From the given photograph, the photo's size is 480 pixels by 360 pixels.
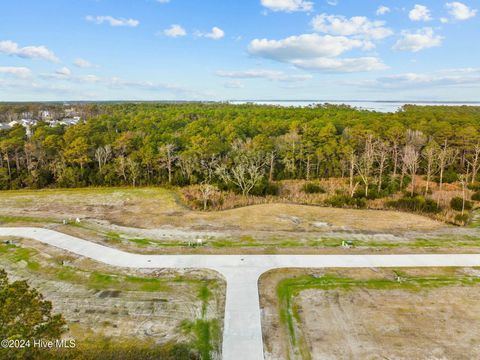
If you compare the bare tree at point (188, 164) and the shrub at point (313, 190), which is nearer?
the shrub at point (313, 190)

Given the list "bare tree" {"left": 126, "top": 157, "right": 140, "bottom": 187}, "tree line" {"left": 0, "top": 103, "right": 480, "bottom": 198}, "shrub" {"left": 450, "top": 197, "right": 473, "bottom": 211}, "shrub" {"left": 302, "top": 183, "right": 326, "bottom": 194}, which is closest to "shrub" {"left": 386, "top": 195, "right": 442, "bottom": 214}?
"shrub" {"left": 450, "top": 197, "right": 473, "bottom": 211}

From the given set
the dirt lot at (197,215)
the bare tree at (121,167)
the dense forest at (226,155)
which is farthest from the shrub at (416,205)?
the bare tree at (121,167)

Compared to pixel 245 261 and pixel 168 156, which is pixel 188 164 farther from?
pixel 245 261

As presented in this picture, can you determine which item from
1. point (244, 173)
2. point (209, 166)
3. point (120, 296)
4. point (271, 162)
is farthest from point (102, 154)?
point (120, 296)

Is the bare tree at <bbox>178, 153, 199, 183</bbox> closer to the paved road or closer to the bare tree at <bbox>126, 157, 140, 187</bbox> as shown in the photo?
the bare tree at <bbox>126, 157, 140, 187</bbox>

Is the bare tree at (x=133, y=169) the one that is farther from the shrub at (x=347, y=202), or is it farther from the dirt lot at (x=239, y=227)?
the shrub at (x=347, y=202)

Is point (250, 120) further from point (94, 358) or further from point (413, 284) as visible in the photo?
point (94, 358)
